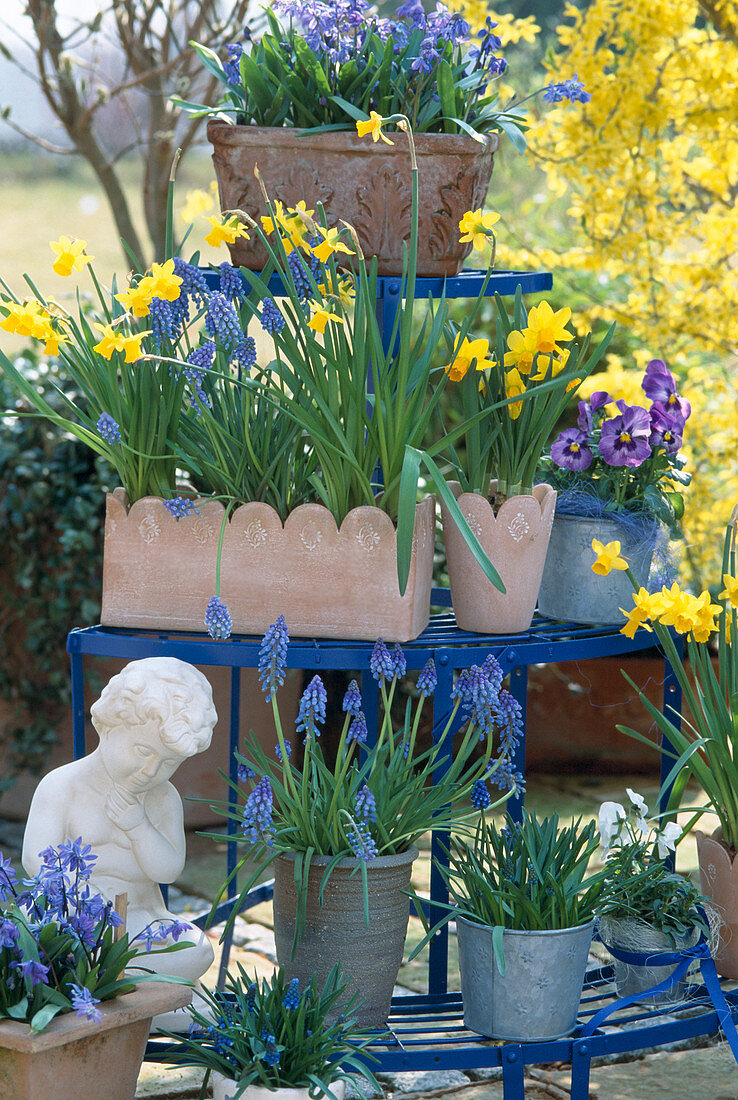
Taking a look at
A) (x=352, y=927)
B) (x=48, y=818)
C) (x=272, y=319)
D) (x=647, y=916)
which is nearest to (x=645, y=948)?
(x=647, y=916)

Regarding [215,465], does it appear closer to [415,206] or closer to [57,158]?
[415,206]

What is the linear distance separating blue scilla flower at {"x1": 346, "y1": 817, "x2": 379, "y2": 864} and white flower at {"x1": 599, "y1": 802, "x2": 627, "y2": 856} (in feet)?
1.49

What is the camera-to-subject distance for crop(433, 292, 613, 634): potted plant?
2.06 m

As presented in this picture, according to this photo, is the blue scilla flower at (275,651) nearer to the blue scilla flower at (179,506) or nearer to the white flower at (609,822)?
the blue scilla flower at (179,506)

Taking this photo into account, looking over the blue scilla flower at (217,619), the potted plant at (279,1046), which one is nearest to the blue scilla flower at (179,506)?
the blue scilla flower at (217,619)

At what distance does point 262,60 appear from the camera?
216cm

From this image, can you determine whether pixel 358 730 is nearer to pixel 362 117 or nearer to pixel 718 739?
pixel 718 739

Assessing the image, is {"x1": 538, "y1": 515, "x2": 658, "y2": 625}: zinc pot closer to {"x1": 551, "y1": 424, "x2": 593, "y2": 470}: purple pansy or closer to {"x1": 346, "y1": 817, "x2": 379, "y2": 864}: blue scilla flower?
{"x1": 551, "y1": 424, "x2": 593, "y2": 470}: purple pansy

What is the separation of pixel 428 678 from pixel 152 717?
42cm

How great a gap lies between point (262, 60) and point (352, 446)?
0.73m

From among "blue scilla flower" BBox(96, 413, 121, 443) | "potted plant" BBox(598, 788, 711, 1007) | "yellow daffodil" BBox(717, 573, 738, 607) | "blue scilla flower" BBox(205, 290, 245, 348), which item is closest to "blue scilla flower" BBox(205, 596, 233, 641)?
"blue scilla flower" BBox(96, 413, 121, 443)

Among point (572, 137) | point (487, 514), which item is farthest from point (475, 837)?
point (572, 137)

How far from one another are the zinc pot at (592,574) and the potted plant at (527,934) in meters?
0.41

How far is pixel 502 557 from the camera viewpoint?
2072 millimetres
